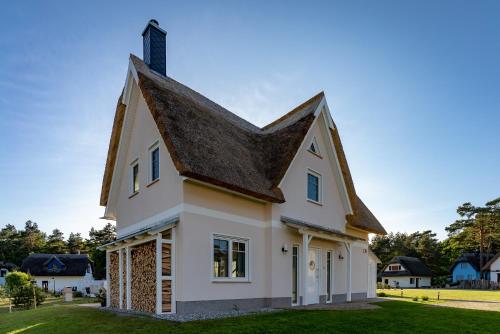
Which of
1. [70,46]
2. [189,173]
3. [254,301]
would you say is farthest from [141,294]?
[70,46]

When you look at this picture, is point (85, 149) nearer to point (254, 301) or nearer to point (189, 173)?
point (189, 173)

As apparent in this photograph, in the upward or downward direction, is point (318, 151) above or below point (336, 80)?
below

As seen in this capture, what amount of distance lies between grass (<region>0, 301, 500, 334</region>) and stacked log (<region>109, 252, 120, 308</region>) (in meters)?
2.52

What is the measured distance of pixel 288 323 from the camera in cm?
994

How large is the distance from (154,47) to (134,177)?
671cm

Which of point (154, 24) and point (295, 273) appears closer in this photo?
point (295, 273)

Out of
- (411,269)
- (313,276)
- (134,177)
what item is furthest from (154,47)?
(411,269)

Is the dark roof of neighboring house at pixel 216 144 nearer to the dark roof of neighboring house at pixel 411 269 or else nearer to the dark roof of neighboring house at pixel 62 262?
the dark roof of neighboring house at pixel 62 262

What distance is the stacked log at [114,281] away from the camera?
15.8 m

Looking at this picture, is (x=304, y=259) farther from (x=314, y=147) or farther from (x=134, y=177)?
(x=134, y=177)

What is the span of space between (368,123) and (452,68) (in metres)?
4.55

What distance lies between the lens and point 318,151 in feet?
57.6

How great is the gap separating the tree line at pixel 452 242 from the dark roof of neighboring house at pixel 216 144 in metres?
56.1

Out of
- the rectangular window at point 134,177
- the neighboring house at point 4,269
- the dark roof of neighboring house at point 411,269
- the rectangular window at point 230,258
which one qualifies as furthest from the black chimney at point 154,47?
the dark roof of neighboring house at point 411,269
